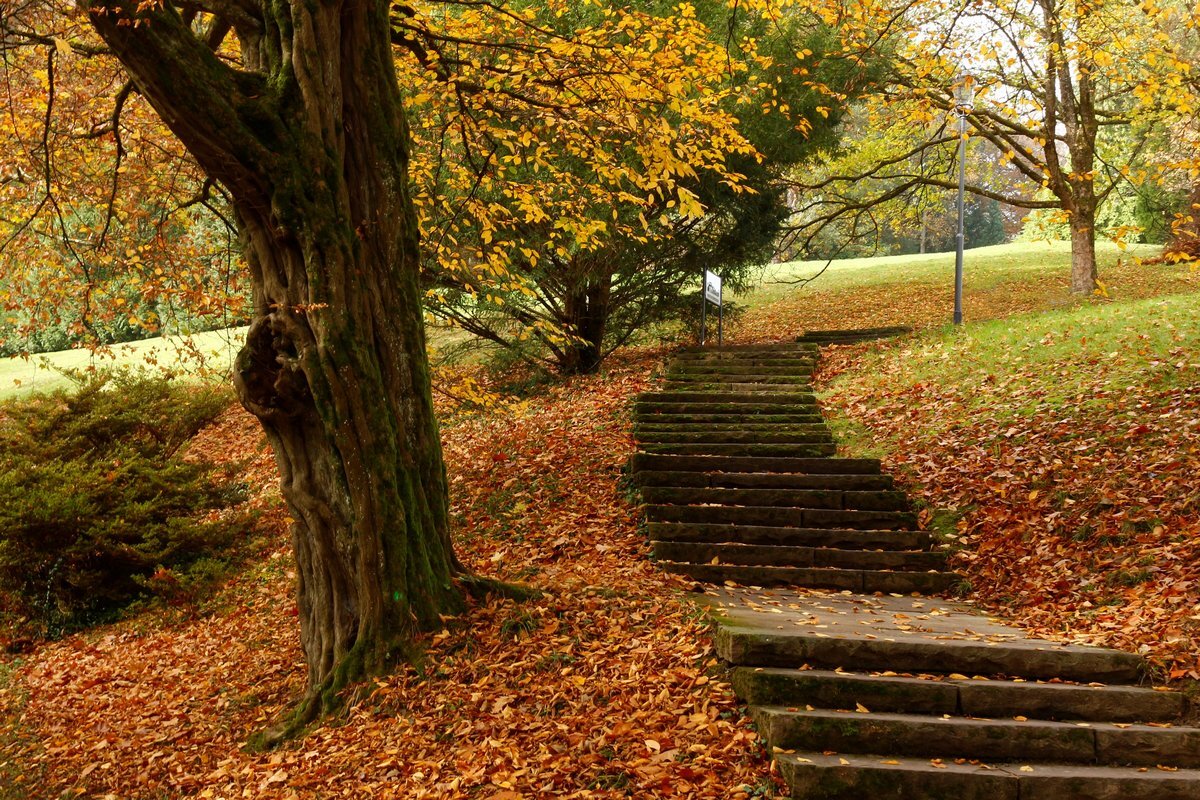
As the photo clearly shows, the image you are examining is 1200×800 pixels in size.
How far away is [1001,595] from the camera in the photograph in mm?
7465

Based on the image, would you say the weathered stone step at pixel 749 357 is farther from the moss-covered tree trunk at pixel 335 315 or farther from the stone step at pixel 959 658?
the stone step at pixel 959 658

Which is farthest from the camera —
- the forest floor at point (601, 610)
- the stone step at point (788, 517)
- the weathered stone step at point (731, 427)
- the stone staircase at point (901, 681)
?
the weathered stone step at point (731, 427)

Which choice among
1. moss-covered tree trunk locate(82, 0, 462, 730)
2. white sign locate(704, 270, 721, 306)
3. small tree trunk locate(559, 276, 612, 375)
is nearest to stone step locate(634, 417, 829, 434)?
white sign locate(704, 270, 721, 306)

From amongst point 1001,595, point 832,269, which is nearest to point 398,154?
point 1001,595

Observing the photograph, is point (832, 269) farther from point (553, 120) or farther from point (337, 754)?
point (337, 754)

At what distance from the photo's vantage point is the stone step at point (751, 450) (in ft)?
34.8

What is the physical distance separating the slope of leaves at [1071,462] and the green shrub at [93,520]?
27.4 ft

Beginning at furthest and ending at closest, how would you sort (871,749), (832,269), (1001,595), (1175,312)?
(832,269) < (1175,312) < (1001,595) < (871,749)

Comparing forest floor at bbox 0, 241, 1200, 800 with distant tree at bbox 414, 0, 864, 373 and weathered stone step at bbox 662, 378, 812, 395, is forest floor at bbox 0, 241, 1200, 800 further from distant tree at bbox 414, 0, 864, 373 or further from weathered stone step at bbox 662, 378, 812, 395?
distant tree at bbox 414, 0, 864, 373

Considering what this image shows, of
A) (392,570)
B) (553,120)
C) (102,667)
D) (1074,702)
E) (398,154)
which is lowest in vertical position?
(102,667)

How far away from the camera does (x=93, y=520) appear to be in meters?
9.76

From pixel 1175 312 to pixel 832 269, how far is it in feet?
74.9

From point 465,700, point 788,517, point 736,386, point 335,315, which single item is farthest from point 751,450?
point 335,315

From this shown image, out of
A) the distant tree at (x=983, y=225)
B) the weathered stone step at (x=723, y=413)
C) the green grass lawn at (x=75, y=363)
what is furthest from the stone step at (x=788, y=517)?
the distant tree at (x=983, y=225)
